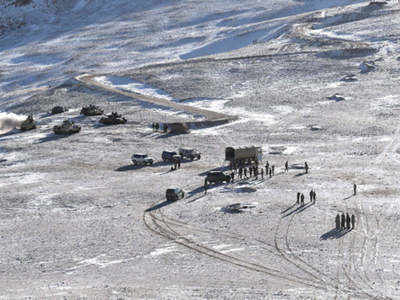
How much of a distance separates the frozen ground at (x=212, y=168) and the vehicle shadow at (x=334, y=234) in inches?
7.0

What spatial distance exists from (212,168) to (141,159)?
18.4 ft

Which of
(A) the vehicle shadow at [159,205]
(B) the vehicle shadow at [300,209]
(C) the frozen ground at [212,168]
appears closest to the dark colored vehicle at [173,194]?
(A) the vehicle shadow at [159,205]

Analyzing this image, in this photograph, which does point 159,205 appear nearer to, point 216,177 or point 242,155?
point 216,177

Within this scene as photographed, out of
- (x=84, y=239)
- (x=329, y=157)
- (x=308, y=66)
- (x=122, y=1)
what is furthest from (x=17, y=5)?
(x=84, y=239)

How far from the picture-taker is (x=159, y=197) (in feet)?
137

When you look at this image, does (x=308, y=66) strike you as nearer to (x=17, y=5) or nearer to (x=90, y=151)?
(x=90, y=151)

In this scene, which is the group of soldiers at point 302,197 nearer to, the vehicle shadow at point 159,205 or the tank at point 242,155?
the vehicle shadow at point 159,205

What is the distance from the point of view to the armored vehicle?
52.2 metres

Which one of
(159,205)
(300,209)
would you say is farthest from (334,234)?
(159,205)

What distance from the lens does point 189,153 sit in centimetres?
5225

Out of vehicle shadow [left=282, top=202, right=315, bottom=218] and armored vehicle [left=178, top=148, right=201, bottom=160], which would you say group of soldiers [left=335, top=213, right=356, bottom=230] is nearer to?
vehicle shadow [left=282, top=202, right=315, bottom=218]

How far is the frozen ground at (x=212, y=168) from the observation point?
28.4 meters

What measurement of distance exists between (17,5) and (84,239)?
502ft

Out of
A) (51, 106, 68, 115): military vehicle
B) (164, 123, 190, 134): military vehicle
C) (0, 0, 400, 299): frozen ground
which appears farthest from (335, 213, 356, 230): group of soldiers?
(51, 106, 68, 115): military vehicle
